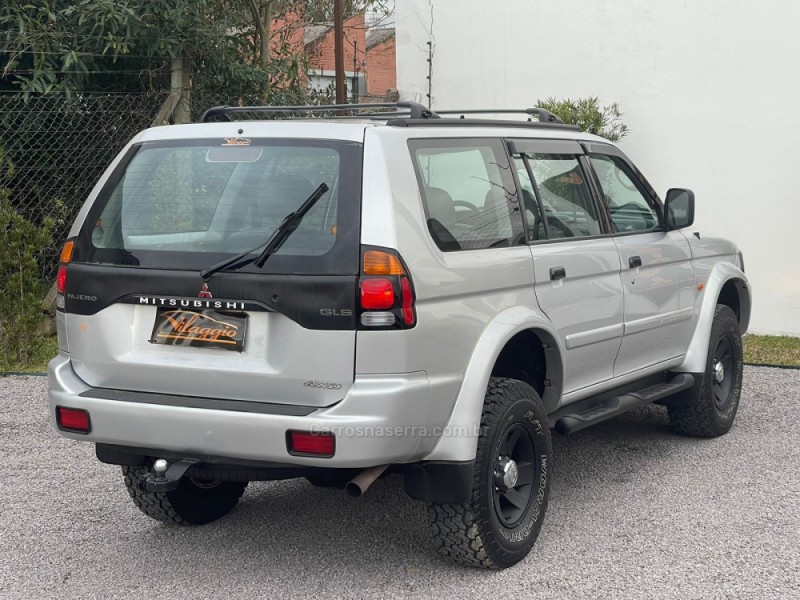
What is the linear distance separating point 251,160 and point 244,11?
739 cm

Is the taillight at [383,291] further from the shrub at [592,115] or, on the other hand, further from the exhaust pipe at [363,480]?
the shrub at [592,115]

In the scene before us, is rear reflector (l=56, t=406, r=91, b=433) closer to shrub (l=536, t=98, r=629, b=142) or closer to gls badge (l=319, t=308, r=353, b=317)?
gls badge (l=319, t=308, r=353, b=317)

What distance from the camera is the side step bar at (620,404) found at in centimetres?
492

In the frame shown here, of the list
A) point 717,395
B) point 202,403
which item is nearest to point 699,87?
point 717,395

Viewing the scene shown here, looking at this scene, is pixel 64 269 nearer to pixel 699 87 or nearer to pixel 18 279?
pixel 18 279

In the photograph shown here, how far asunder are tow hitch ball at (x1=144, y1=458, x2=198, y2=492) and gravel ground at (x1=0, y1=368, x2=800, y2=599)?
47cm

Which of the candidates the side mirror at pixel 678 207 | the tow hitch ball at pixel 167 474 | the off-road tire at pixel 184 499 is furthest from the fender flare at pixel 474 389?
the side mirror at pixel 678 207

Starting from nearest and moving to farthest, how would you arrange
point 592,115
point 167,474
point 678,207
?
point 167,474, point 678,207, point 592,115

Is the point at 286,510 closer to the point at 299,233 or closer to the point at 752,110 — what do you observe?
the point at 299,233

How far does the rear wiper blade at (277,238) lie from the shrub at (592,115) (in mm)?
7439

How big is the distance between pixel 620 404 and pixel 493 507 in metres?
1.44

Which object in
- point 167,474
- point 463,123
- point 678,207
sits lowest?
point 167,474

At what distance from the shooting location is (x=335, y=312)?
145 inches

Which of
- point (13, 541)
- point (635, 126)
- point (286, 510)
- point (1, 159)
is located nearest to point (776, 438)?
point (286, 510)
